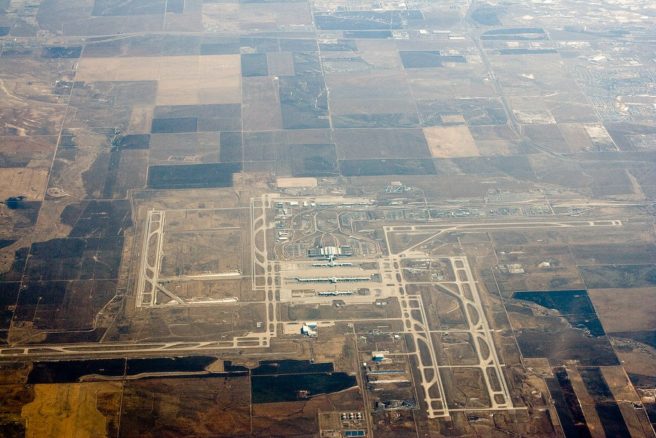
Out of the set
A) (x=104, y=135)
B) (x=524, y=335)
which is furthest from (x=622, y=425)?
(x=104, y=135)

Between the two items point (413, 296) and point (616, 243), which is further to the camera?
point (616, 243)

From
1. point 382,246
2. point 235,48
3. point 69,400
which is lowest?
point 69,400

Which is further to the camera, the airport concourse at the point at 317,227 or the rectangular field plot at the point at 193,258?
the rectangular field plot at the point at 193,258

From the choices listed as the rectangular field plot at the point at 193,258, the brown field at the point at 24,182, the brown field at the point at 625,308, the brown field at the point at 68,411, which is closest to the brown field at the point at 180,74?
the brown field at the point at 24,182

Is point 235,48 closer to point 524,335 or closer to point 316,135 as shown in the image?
point 316,135

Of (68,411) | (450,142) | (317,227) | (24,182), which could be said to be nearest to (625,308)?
(450,142)

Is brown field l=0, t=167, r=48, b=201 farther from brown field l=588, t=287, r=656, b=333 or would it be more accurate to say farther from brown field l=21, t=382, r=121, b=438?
brown field l=588, t=287, r=656, b=333

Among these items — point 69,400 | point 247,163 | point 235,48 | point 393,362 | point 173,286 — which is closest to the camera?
point 69,400

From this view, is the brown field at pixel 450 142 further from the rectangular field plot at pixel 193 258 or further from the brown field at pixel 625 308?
the rectangular field plot at pixel 193 258
